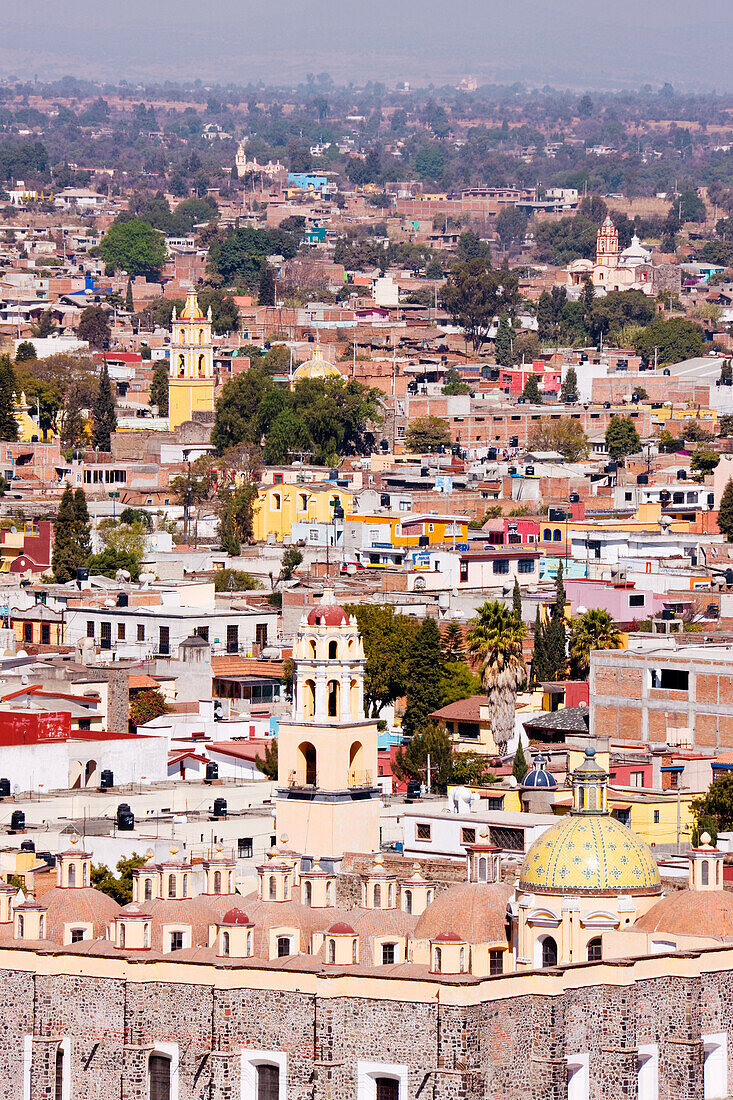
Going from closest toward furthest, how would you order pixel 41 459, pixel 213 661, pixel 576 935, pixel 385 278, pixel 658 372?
pixel 576 935 → pixel 213 661 → pixel 41 459 → pixel 658 372 → pixel 385 278

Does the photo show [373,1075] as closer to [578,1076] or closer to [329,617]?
[578,1076]

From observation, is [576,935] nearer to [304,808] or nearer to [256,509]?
[304,808]

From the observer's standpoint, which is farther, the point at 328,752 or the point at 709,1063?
the point at 328,752

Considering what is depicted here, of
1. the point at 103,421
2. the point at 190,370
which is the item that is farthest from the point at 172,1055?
the point at 190,370

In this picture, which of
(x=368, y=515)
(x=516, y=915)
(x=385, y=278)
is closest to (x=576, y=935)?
(x=516, y=915)

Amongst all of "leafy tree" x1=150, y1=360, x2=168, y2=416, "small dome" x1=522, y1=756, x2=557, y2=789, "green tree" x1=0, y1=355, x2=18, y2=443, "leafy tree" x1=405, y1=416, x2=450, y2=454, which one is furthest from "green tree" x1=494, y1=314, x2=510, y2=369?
"small dome" x1=522, y1=756, x2=557, y2=789
